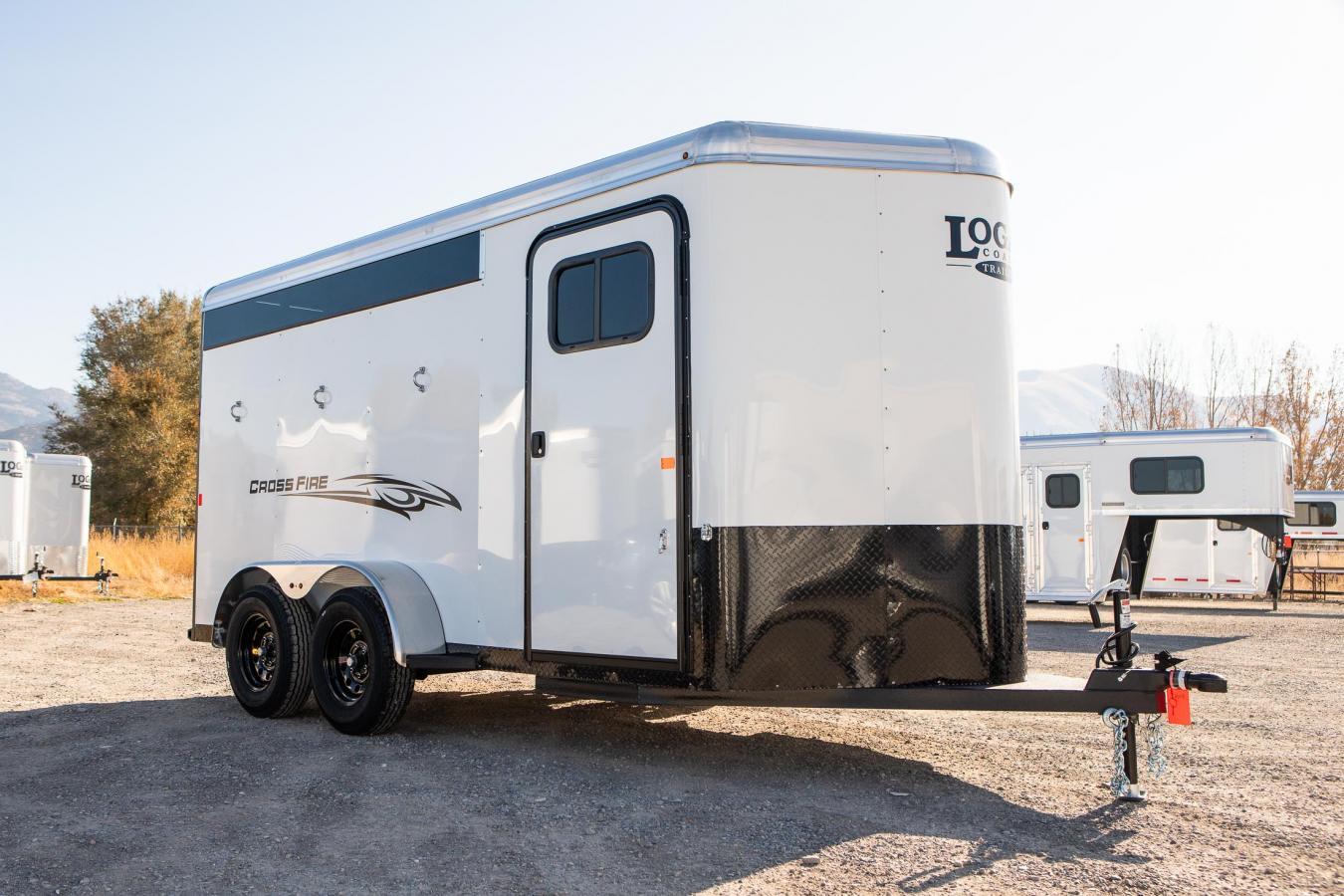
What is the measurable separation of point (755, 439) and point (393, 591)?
8.76ft

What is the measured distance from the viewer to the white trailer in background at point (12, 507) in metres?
18.3

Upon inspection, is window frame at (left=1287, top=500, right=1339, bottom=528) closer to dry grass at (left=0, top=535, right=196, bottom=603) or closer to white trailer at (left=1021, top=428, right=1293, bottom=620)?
white trailer at (left=1021, top=428, right=1293, bottom=620)

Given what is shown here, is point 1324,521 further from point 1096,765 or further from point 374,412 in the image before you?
point 374,412

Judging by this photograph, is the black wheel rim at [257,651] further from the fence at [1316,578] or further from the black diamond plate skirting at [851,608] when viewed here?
the fence at [1316,578]

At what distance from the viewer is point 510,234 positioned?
22.4 feet

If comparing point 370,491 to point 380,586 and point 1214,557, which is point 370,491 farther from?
point 1214,557

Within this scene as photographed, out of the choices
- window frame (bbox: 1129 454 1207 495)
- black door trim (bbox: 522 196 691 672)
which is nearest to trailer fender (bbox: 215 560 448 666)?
black door trim (bbox: 522 196 691 672)

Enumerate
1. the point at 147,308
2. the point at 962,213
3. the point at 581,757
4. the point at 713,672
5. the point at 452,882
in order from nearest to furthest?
the point at 452,882 < the point at 713,672 < the point at 962,213 < the point at 581,757 < the point at 147,308

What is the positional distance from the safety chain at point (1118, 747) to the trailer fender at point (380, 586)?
376 centimetres

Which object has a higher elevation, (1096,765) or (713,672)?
(713,672)

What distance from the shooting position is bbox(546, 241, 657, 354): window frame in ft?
19.7

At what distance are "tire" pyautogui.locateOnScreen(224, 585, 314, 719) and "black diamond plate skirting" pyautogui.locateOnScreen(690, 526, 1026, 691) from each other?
331 cm

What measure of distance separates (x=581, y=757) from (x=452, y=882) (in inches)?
84.7

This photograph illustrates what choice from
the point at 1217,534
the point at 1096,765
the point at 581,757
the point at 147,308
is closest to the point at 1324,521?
the point at 1217,534
